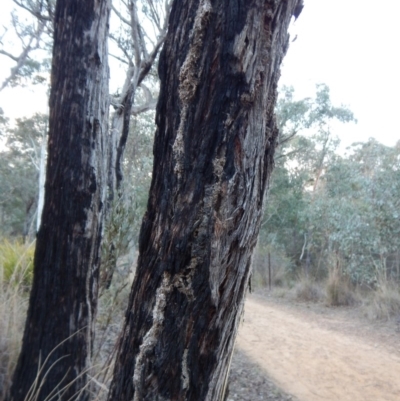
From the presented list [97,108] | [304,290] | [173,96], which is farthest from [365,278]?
[173,96]

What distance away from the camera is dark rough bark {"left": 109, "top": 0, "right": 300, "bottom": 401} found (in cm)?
137

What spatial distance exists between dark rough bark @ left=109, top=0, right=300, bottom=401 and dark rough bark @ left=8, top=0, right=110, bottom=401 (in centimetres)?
157

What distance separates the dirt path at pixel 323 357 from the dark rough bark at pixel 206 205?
13.7 feet

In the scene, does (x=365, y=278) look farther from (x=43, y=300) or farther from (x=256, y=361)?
(x=43, y=300)

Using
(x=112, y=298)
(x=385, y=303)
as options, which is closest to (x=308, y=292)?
(x=385, y=303)

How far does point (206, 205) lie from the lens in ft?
4.49

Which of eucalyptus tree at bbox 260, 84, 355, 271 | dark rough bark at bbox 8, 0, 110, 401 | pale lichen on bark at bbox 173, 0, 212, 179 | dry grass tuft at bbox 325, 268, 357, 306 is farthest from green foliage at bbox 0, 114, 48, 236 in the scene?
pale lichen on bark at bbox 173, 0, 212, 179

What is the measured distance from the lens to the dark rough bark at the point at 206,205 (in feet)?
4.49

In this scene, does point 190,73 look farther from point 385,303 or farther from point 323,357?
point 385,303

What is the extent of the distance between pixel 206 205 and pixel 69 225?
1811 millimetres

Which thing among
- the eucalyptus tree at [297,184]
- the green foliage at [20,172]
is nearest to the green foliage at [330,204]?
the eucalyptus tree at [297,184]

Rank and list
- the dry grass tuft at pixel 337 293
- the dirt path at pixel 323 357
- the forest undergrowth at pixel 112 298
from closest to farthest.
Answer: the forest undergrowth at pixel 112 298 < the dirt path at pixel 323 357 < the dry grass tuft at pixel 337 293

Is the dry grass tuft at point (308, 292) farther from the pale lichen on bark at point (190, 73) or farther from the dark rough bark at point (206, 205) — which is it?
the pale lichen on bark at point (190, 73)

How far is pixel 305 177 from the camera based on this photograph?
18.9 meters
